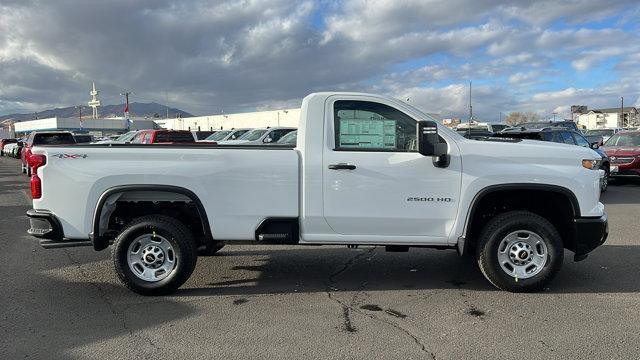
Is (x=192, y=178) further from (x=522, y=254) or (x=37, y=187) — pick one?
(x=522, y=254)

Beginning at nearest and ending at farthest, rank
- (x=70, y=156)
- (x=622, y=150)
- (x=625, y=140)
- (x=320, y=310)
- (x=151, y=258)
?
(x=320, y=310)
(x=70, y=156)
(x=151, y=258)
(x=622, y=150)
(x=625, y=140)

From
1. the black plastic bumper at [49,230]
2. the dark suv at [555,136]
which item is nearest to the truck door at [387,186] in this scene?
the black plastic bumper at [49,230]

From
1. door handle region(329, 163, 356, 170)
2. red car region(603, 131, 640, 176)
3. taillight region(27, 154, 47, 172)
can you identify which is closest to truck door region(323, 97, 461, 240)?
door handle region(329, 163, 356, 170)

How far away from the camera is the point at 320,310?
496 centimetres

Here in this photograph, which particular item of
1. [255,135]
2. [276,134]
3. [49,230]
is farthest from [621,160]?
[49,230]

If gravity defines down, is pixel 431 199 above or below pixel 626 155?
below

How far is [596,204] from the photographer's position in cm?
537

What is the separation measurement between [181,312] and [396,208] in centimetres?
232

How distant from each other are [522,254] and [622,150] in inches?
481

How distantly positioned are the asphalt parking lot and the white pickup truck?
49 cm

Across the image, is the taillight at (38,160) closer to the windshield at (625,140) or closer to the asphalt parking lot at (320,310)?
the asphalt parking lot at (320,310)

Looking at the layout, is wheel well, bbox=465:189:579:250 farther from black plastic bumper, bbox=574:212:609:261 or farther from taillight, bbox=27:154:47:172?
taillight, bbox=27:154:47:172

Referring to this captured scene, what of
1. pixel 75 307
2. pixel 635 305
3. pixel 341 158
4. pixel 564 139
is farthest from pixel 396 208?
pixel 564 139

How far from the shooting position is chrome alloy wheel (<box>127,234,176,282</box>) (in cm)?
541
